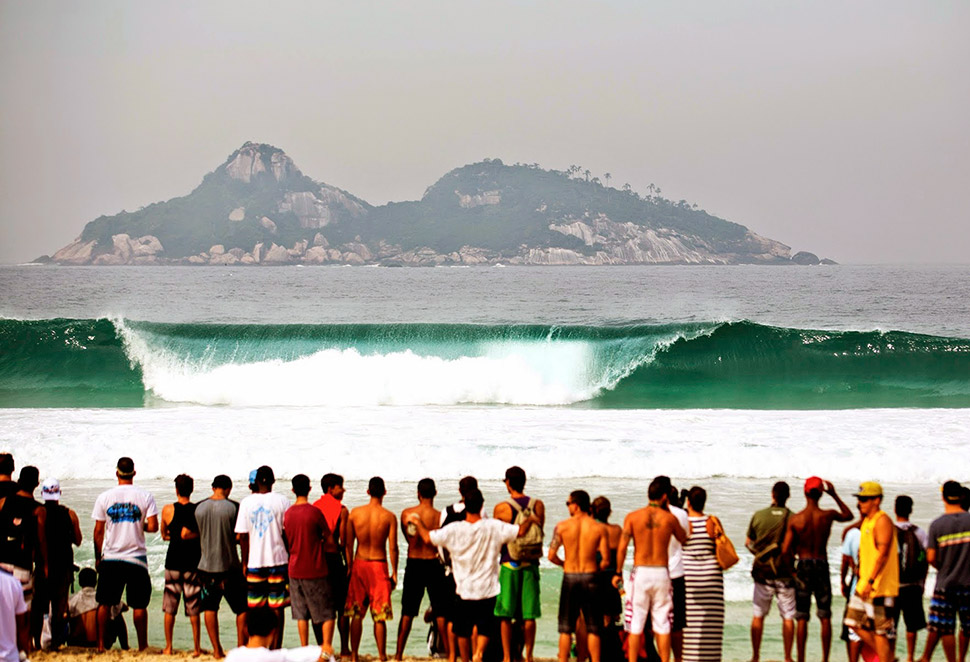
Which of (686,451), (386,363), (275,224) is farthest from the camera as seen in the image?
(275,224)

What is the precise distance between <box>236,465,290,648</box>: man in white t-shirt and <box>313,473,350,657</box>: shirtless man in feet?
0.92

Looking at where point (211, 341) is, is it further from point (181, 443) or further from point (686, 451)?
point (686, 451)

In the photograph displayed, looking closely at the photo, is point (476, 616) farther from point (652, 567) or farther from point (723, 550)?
point (723, 550)

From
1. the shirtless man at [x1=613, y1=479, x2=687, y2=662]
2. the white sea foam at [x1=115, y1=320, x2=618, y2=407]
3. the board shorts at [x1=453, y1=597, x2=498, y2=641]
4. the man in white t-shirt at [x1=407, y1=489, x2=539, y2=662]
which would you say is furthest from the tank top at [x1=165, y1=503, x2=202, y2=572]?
the white sea foam at [x1=115, y1=320, x2=618, y2=407]

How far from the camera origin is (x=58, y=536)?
637 cm

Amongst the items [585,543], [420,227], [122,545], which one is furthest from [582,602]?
[420,227]

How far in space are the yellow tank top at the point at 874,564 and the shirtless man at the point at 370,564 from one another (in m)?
2.84

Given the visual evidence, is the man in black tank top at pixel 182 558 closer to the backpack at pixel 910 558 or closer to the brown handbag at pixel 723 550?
the brown handbag at pixel 723 550

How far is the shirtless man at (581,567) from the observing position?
5.86 meters

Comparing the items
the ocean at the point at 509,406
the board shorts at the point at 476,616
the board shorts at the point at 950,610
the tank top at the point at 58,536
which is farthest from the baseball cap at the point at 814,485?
the tank top at the point at 58,536

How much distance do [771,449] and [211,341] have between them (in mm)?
18746

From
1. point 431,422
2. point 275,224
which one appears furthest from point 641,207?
point 431,422

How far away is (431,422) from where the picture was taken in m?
16.9

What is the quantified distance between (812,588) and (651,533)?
134 cm
